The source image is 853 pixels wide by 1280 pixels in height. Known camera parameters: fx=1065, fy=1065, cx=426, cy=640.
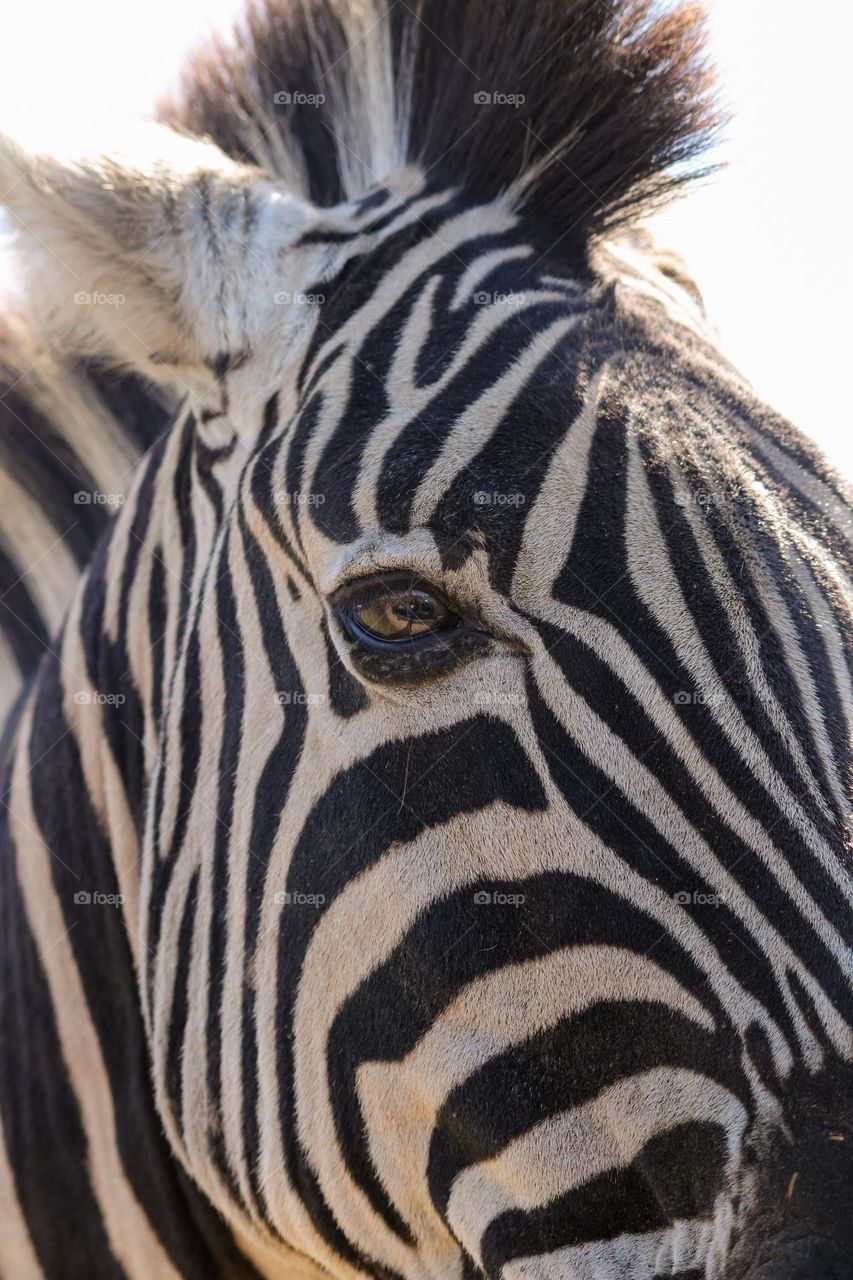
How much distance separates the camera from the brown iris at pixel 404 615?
7.29 feet

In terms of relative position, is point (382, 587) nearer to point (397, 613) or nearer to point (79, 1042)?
point (397, 613)

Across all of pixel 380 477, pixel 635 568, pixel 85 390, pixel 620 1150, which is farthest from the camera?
pixel 85 390

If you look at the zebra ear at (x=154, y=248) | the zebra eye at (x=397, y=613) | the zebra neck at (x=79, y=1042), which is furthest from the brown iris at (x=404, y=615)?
the zebra neck at (x=79, y=1042)

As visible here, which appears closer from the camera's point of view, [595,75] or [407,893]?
[407,893]

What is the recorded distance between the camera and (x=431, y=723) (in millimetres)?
2229

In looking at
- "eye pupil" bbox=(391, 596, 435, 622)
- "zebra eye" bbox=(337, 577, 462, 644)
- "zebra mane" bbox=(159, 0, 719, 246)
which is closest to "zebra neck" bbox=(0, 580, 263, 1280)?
"zebra eye" bbox=(337, 577, 462, 644)

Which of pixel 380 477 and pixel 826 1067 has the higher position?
pixel 380 477

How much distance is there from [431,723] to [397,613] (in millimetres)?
244

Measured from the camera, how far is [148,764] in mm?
3068

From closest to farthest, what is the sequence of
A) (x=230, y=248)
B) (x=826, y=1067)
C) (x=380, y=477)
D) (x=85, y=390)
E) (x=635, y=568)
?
(x=826, y=1067)
(x=635, y=568)
(x=380, y=477)
(x=230, y=248)
(x=85, y=390)

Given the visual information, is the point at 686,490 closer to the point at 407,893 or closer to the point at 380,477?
the point at 380,477

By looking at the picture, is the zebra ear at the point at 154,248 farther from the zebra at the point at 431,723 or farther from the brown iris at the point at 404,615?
the brown iris at the point at 404,615

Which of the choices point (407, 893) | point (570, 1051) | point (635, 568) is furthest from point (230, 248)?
point (570, 1051)

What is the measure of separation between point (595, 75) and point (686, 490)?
4.72 ft
